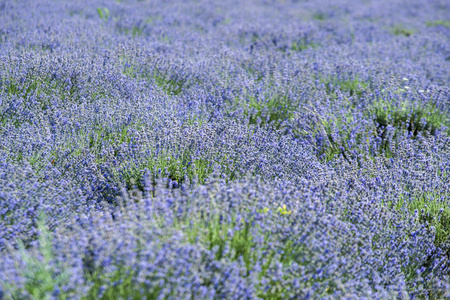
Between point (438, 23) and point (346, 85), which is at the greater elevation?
point (438, 23)

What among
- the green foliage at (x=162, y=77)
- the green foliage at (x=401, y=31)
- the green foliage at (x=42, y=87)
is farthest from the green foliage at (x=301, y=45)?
the green foliage at (x=42, y=87)

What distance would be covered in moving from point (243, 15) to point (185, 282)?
22.4ft

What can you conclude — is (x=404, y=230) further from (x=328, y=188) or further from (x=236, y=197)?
(x=236, y=197)

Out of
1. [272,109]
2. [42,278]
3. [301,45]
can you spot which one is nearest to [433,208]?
[272,109]

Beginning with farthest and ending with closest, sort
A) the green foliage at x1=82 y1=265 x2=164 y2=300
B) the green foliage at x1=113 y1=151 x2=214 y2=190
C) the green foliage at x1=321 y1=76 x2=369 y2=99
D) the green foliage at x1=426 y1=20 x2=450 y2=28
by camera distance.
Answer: the green foliage at x1=426 y1=20 x2=450 y2=28 < the green foliage at x1=321 y1=76 x2=369 y2=99 < the green foliage at x1=113 y1=151 x2=214 y2=190 < the green foliage at x1=82 y1=265 x2=164 y2=300

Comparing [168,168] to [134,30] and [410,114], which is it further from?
[134,30]

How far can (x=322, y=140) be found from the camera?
3379mm

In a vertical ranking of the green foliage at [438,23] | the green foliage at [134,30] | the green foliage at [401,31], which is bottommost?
the green foliage at [134,30]

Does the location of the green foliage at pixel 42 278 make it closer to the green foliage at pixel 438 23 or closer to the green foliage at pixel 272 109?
the green foliage at pixel 272 109

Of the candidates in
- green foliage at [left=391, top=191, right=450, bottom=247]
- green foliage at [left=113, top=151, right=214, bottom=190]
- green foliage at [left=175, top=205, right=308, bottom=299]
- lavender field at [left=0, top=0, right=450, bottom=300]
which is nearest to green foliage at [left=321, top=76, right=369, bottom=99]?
lavender field at [left=0, top=0, right=450, bottom=300]

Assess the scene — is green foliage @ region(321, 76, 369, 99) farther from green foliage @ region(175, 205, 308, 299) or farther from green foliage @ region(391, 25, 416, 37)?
green foliage @ region(391, 25, 416, 37)

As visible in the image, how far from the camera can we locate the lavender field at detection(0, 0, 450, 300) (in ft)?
5.89

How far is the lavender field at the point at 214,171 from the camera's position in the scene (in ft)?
5.89

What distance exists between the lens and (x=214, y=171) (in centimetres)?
275
